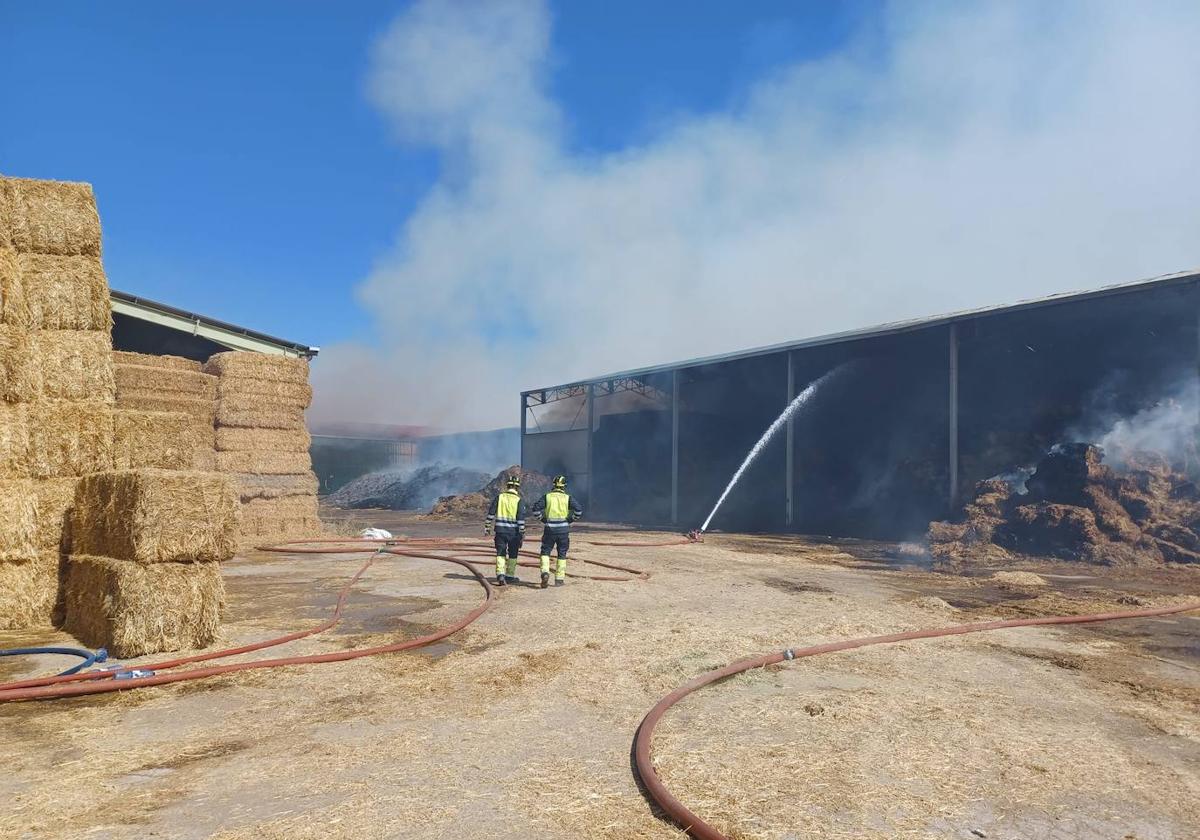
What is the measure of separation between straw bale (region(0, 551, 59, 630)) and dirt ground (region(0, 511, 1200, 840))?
0.43 metres

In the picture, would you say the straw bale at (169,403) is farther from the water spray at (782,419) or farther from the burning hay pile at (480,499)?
the burning hay pile at (480,499)

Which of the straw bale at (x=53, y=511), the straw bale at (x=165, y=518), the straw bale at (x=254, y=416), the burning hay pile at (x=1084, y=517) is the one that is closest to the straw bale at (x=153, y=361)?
the straw bale at (x=254, y=416)

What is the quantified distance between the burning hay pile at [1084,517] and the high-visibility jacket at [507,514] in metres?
9.73

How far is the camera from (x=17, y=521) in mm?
7715

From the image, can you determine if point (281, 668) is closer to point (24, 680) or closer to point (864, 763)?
point (24, 680)

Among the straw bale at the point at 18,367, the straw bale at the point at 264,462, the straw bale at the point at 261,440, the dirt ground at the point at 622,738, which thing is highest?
the straw bale at the point at 18,367

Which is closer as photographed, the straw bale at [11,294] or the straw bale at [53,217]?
the straw bale at [11,294]

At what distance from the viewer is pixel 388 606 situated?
9.27 m

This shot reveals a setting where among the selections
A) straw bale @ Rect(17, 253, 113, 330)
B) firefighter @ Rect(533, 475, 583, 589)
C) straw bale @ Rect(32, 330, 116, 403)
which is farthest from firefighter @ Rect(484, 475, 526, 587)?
straw bale @ Rect(17, 253, 113, 330)

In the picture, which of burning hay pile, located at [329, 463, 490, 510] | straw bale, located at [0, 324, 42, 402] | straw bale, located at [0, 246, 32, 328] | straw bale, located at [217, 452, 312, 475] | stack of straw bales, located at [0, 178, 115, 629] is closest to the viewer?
stack of straw bales, located at [0, 178, 115, 629]

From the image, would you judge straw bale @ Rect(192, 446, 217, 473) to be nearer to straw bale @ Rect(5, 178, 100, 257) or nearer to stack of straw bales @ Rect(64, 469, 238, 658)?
straw bale @ Rect(5, 178, 100, 257)

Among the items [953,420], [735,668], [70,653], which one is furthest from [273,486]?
[953,420]

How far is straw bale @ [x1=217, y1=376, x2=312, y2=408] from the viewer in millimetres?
16312

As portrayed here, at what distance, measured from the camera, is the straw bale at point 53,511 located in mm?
7898
